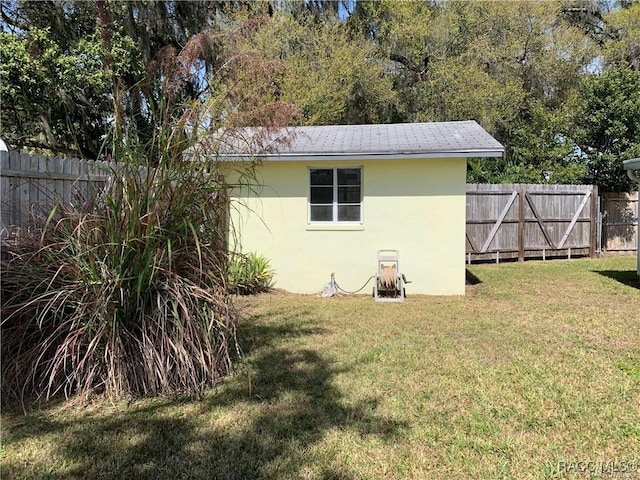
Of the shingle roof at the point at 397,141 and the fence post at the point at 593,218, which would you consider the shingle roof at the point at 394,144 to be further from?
the fence post at the point at 593,218

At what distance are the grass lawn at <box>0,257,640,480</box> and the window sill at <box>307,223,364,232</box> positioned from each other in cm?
329

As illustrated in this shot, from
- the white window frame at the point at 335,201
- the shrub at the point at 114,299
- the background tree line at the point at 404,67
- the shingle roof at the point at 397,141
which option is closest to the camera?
the shrub at the point at 114,299

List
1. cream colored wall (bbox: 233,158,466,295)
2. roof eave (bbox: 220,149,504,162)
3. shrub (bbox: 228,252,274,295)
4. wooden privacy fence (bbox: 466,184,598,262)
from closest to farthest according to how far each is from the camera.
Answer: roof eave (bbox: 220,149,504,162), shrub (bbox: 228,252,274,295), cream colored wall (bbox: 233,158,466,295), wooden privacy fence (bbox: 466,184,598,262)

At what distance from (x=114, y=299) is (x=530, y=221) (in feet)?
41.9

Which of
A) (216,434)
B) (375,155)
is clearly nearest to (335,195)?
(375,155)

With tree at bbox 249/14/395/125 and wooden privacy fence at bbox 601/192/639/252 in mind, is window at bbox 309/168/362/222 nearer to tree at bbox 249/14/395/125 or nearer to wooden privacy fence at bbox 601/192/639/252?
tree at bbox 249/14/395/125

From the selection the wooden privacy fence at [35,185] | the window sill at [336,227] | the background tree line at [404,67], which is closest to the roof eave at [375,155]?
the window sill at [336,227]

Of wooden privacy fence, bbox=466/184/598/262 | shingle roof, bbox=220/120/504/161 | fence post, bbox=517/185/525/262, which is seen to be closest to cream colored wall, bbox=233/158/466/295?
shingle roof, bbox=220/120/504/161

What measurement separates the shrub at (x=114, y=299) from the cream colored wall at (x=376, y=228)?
463cm

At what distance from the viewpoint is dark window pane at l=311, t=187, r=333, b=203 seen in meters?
9.29

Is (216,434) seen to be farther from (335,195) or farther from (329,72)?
(329,72)

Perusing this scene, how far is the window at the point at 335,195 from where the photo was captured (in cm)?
918

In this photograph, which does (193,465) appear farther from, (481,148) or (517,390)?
(481,148)

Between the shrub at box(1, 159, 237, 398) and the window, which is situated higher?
the window
